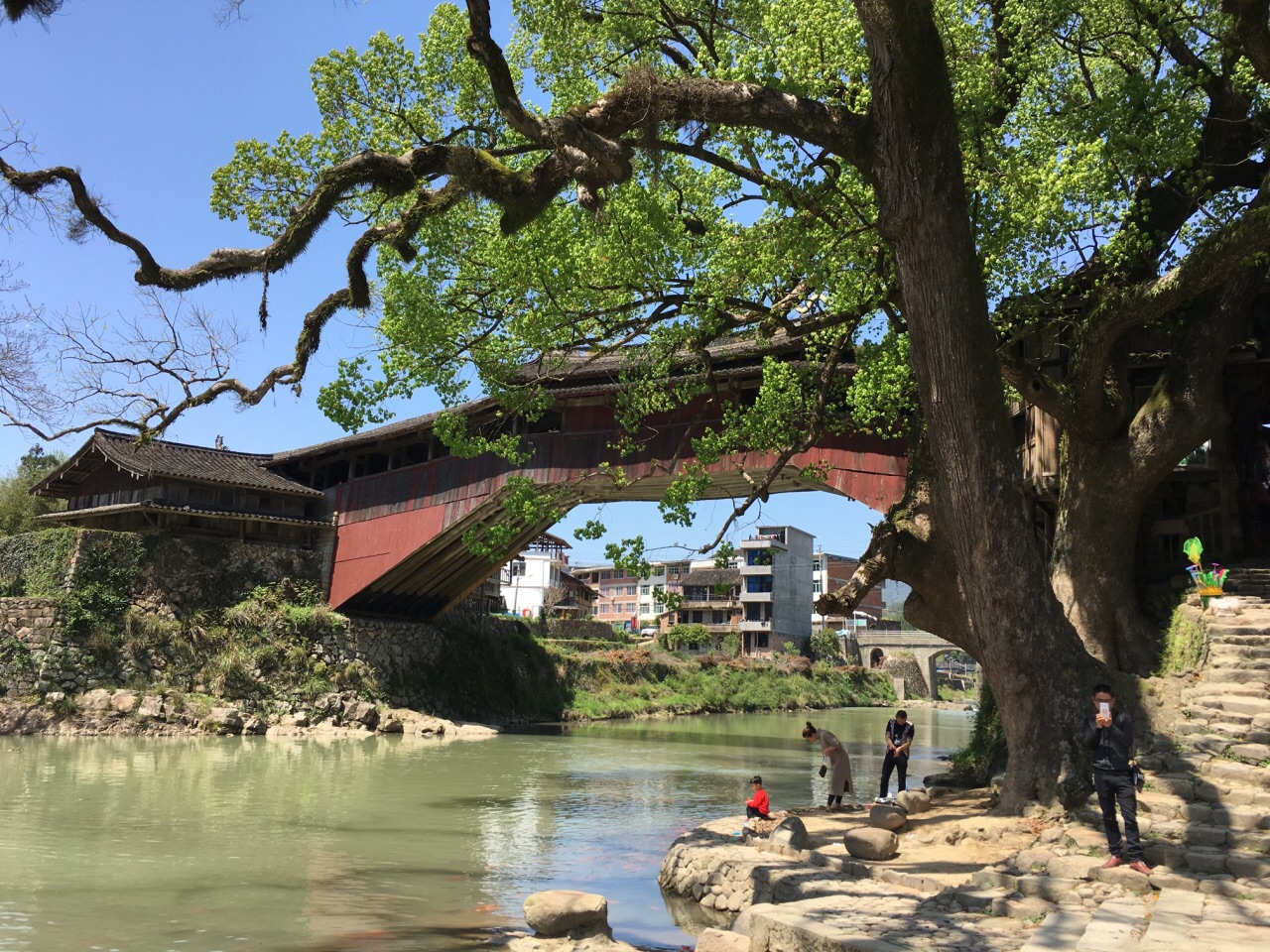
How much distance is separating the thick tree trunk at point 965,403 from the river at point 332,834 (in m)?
3.70

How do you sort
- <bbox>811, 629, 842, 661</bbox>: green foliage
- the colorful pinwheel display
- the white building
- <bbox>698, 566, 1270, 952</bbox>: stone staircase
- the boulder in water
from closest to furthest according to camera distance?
<bbox>698, 566, 1270, 952</bbox>: stone staircase < the boulder in water < the colorful pinwheel display < <bbox>811, 629, 842, 661</bbox>: green foliage < the white building

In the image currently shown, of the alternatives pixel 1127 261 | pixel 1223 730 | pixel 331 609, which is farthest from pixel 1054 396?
pixel 331 609

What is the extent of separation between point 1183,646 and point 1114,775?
4.32 meters

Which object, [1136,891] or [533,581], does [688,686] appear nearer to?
[533,581]

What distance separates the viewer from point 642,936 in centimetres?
779

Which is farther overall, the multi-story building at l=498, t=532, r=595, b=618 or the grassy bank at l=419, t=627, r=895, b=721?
the multi-story building at l=498, t=532, r=595, b=618

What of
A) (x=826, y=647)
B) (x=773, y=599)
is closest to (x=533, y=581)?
(x=773, y=599)

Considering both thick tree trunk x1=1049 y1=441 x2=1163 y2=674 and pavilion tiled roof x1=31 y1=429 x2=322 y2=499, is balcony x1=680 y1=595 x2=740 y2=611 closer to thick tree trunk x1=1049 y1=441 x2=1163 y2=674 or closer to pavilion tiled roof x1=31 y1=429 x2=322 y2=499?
pavilion tiled roof x1=31 y1=429 x2=322 y2=499

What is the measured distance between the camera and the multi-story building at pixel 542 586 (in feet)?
182

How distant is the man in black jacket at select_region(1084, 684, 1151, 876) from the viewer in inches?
263

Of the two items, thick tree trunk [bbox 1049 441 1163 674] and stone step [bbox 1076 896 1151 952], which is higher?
thick tree trunk [bbox 1049 441 1163 674]

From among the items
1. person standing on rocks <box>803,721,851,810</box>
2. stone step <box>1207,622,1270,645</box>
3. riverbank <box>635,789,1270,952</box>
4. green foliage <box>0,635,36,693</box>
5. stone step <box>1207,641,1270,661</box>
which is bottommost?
riverbank <box>635,789,1270,952</box>

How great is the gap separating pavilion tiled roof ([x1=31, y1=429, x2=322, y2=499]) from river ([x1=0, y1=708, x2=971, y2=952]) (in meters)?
7.93

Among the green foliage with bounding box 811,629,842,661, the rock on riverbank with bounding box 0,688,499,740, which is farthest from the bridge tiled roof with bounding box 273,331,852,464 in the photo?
the green foliage with bounding box 811,629,842,661
